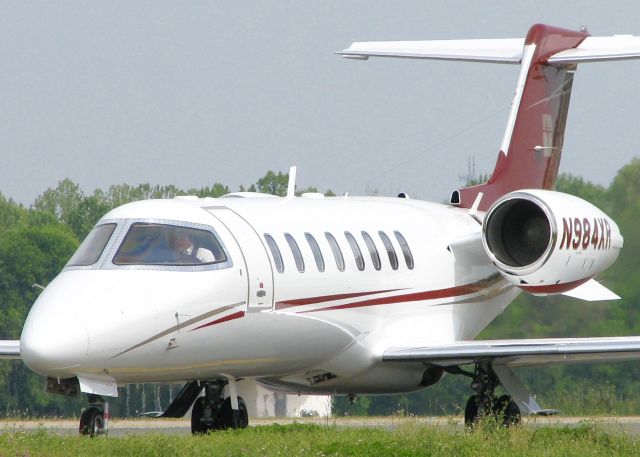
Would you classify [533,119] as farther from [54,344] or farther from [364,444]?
[54,344]

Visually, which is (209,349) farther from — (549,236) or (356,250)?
(549,236)

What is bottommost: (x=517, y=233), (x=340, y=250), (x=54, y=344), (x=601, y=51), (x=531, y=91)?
(x=54, y=344)

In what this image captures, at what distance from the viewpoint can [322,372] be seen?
1677cm

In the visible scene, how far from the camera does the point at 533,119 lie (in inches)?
790

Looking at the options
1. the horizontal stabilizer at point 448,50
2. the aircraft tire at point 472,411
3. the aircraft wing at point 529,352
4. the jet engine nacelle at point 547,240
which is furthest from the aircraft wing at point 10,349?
the horizontal stabilizer at point 448,50

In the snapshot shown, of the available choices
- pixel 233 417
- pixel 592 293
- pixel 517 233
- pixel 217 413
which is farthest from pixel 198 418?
pixel 592 293

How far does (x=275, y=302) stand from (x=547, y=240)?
3.77 m

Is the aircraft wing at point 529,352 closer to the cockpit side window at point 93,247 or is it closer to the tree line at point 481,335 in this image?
the tree line at point 481,335

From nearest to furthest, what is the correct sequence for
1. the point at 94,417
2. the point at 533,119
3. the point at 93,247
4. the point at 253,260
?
1. the point at 94,417
2. the point at 93,247
3. the point at 253,260
4. the point at 533,119

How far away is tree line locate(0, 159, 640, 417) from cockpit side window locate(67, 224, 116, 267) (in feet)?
2.96

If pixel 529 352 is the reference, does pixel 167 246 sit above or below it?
above

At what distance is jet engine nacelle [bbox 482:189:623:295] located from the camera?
16.5m

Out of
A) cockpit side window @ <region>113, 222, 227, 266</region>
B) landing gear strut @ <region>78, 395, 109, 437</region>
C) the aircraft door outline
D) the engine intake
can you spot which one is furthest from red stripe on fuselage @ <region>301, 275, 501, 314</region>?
landing gear strut @ <region>78, 395, 109, 437</region>

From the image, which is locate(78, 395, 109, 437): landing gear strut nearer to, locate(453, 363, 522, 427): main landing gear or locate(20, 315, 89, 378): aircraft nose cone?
locate(20, 315, 89, 378): aircraft nose cone
